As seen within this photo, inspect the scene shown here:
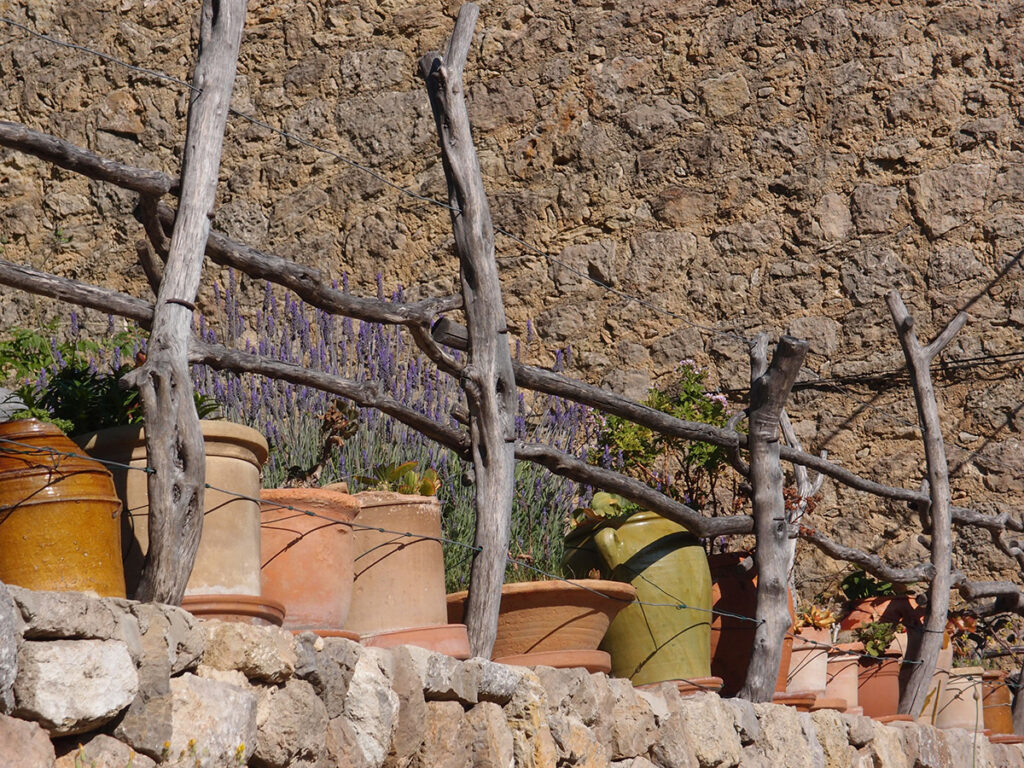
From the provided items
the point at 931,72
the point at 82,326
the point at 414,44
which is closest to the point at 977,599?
the point at 931,72

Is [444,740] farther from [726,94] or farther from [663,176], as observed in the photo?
[726,94]

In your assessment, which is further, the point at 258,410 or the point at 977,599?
the point at 977,599

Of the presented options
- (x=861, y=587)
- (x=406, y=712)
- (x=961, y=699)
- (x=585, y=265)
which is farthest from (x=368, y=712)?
(x=585, y=265)

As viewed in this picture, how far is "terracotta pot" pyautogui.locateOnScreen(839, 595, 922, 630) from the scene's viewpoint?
4.65 metres

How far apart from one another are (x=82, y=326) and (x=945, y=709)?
4497 millimetres

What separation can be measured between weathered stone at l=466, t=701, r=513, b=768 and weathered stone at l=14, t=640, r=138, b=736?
0.94m

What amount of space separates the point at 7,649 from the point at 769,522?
2457 millimetres

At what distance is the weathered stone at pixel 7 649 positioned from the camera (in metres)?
1.38

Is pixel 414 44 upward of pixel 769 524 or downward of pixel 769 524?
upward

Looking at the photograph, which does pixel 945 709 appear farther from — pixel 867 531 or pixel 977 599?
pixel 867 531

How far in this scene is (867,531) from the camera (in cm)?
548

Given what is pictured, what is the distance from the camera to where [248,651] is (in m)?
1.88

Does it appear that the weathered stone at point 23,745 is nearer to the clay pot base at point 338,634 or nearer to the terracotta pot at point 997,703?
the clay pot base at point 338,634

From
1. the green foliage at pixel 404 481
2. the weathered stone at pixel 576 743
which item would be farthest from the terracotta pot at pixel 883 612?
the green foliage at pixel 404 481
